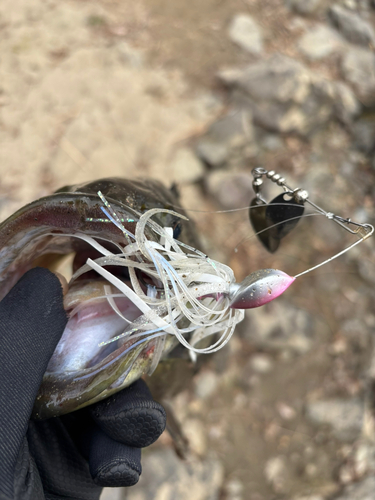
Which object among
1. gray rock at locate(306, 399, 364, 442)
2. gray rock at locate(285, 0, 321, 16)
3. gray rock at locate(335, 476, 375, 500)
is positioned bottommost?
gray rock at locate(335, 476, 375, 500)

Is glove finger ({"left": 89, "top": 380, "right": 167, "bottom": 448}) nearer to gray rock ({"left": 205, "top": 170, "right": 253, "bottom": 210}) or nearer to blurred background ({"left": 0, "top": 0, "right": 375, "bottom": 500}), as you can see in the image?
blurred background ({"left": 0, "top": 0, "right": 375, "bottom": 500})

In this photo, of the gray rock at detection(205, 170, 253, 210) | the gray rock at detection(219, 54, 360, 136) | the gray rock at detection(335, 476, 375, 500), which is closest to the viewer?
the gray rock at detection(335, 476, 375, 500)

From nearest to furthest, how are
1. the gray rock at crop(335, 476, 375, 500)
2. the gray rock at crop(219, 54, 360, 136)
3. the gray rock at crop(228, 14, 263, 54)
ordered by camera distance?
1. the gray rock at crop(335, 476, 375, 500)
2. the gray rock at crop(219, 54, 360, 136)
3. the gray rock at crop(228, 14, 263, 54)

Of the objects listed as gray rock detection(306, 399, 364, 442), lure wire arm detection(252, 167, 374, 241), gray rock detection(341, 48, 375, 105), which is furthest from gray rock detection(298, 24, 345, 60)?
lure wire arm detection(252, 167, 374, 241)

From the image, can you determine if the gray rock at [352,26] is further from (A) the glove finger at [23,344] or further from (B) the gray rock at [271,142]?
(A) the glove finger at [23,344]

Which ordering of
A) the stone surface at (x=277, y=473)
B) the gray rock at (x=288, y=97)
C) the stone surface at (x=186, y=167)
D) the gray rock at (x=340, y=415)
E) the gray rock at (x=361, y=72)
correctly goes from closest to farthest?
the stone surface at (x=277, y=473) → the gray rock at (x=340, y=415) → the stone surface at (x=186, y=167) → the gray rock at (x=288, y=97) → the gray rock at (x=361, y=72)

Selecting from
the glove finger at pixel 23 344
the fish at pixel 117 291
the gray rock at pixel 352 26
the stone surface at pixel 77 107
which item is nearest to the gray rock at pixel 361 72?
the gray rock at pixel 352 26

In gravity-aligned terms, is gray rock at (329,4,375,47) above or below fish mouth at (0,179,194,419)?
below
